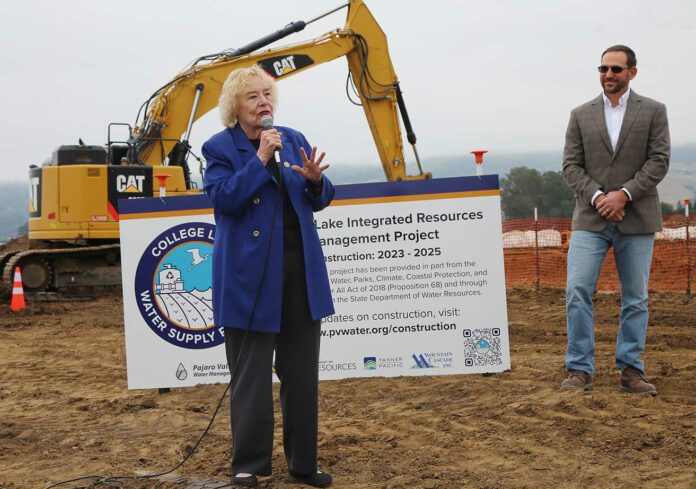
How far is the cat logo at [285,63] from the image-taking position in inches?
656

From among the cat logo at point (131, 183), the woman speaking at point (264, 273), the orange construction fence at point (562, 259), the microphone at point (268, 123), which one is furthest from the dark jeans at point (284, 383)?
the cat logo at point (131, 183)

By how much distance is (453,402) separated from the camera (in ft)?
21.1

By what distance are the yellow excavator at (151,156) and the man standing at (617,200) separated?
31.2ft

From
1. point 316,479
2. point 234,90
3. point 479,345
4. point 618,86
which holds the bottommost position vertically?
point 316,479

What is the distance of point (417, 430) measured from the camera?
571cm

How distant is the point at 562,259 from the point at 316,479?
1503 cm

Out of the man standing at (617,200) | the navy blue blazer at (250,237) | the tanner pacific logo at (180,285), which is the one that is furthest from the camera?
the tanner pacific logo at (180,285)

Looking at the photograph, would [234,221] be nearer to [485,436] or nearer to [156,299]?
[485,436]

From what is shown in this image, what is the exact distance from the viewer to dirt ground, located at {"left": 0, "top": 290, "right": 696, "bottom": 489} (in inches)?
186

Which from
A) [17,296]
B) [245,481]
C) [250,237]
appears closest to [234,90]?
[250,237]

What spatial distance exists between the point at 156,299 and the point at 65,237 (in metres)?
10.9

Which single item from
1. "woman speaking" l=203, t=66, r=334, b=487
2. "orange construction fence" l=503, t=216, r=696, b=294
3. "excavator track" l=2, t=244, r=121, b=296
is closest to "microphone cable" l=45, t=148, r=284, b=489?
"woman speaking" l=203, t=66, r=334, b=487

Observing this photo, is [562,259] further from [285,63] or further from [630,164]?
[630,164]

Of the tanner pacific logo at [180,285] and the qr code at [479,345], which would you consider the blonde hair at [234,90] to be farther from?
the qr code at [479,345]
